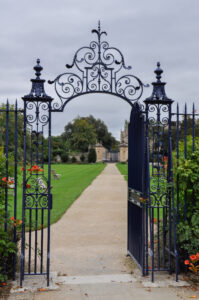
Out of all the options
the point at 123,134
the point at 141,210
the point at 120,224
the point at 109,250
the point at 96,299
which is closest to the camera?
the point at 96,299

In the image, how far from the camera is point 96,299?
445cm

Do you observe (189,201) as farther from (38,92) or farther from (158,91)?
(38,92)

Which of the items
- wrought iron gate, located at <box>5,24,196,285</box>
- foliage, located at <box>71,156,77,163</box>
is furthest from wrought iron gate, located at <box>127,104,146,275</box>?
foliage, located at <box>71,156,77,163</box>

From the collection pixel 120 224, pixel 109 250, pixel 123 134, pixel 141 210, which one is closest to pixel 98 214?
pixel 120 224

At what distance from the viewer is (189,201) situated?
5.45m

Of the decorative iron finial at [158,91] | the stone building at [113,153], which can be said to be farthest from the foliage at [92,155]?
the decorative iron finial at [158,91]

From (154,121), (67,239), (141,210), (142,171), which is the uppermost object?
(154,121)

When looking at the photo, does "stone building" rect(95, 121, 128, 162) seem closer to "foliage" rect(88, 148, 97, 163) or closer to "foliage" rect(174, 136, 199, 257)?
"foliage" rect(88, 148, 97, 163)

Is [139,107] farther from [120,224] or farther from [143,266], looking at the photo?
[120,224]

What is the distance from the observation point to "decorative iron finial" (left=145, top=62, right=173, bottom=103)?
550 cm

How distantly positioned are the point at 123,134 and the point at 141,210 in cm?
7752

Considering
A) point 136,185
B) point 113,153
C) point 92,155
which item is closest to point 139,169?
point 136,185

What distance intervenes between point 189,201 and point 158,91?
6.29ft

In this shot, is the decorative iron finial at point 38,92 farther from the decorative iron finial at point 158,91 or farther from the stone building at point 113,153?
the stone building at point 113,153
